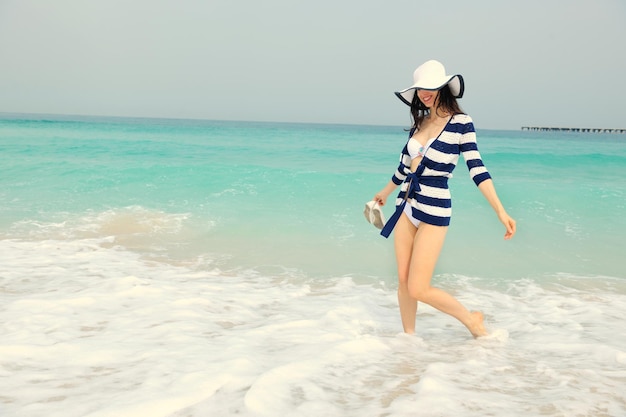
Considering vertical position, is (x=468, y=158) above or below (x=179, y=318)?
above

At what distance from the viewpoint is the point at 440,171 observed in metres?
3.51

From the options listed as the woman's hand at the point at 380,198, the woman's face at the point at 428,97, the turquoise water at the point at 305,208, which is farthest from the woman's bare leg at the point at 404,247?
the turquoise water at the point at 305,208

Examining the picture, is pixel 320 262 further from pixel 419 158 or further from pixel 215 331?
pixel 419 158

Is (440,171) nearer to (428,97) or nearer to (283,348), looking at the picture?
(428,97)

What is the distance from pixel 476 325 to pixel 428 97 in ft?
5.72

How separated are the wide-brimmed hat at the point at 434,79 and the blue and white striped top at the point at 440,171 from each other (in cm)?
19

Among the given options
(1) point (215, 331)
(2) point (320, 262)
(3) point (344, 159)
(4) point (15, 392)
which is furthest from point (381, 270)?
(3) point (344, 159)

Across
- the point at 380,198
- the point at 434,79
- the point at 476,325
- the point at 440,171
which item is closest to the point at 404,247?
the point at 380,198

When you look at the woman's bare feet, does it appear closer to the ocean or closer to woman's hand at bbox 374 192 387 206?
the ocean

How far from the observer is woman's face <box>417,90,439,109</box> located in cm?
349

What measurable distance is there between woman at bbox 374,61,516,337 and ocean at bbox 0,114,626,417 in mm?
604

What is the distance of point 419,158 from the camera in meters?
3.62

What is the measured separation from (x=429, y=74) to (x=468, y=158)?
619 millimetres

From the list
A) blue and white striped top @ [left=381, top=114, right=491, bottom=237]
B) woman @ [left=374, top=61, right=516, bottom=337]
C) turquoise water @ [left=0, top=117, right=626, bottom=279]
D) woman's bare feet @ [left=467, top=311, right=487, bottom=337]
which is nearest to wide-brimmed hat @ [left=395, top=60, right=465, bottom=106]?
woman @ [left=374, top=61, right=516, bottom=337]
